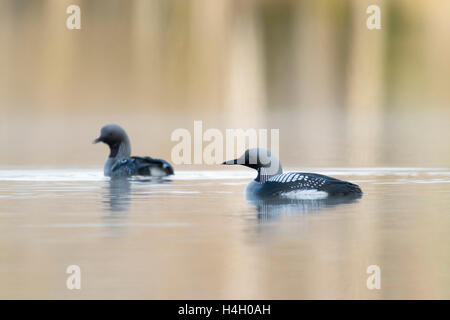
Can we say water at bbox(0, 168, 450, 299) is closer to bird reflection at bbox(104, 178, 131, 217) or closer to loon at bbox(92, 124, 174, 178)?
bird reflection at bbox(104, 178, 131, 217)

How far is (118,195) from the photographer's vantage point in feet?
39.0

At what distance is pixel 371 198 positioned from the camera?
37.3ft

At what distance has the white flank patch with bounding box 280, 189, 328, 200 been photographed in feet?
35.8

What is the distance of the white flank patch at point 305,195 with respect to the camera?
10.9 metres

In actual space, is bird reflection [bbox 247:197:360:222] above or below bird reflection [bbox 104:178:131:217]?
above

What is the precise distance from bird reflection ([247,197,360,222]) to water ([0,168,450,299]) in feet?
0.06

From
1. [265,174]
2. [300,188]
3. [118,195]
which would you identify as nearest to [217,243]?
[300,188]

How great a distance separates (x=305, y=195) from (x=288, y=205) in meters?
0.43

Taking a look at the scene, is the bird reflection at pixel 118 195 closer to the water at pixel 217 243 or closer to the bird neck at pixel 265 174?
the water at pixel 217 243

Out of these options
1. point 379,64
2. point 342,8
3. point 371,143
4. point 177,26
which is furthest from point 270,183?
point 342,8

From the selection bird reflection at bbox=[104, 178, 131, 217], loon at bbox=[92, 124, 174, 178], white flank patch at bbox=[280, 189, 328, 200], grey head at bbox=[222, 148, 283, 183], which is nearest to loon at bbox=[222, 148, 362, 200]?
white flank patch at bbox=[280, 189, 328, 200]

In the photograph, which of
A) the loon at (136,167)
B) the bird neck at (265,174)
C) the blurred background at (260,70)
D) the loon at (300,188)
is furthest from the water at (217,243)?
the blurred background at (260,70)

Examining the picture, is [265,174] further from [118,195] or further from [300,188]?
[118,195]

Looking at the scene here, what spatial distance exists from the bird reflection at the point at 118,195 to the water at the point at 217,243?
0.04 ft
